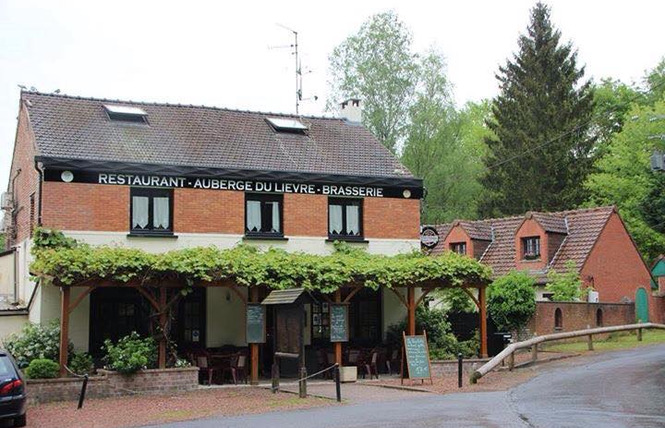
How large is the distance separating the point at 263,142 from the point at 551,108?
2933 cm

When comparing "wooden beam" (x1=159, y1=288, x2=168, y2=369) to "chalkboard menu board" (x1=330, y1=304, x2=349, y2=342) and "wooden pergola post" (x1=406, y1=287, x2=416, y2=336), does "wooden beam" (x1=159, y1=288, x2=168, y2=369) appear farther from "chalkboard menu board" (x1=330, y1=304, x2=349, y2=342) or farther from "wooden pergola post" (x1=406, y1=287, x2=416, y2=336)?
"wooden pergola post" (x1=406, y1=287, x2=416, y2=336)

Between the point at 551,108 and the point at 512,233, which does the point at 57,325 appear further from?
the point at 551,108

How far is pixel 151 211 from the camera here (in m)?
25.5

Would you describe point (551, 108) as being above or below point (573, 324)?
above

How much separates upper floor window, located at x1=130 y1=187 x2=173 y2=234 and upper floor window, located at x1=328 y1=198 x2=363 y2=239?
500cm

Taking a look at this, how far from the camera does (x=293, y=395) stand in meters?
21.0

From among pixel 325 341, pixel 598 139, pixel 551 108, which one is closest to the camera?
pixel 325 341

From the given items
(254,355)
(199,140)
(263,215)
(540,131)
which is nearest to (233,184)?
(263,215)

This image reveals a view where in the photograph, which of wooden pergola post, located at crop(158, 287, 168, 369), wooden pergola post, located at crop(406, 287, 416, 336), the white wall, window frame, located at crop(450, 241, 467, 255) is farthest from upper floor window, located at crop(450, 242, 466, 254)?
the white wall

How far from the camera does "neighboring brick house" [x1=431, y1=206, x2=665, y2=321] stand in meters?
37.6

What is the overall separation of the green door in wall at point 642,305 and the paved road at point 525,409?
709 inches

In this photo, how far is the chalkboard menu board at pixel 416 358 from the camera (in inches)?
898

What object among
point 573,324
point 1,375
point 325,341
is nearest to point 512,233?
point 573,324

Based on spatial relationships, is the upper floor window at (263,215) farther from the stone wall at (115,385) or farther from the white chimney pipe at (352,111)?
the white chimney pipe at (352,111)
